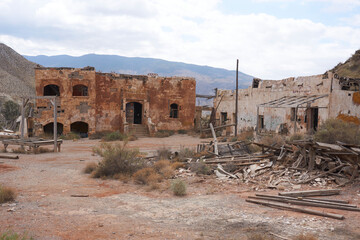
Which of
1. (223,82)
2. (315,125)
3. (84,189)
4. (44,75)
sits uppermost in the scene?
(223,82)

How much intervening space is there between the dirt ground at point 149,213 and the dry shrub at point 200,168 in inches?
25.2

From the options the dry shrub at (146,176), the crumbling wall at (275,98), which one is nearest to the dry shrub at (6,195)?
the dry shrub at (146,176)

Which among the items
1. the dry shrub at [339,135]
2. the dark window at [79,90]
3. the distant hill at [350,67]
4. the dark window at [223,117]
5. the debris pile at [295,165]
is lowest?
the debris pile at [295,165]

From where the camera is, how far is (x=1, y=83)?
49.1 metres

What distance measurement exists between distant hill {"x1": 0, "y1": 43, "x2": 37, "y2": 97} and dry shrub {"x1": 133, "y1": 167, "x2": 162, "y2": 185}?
41084mm

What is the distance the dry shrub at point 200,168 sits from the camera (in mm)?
10570

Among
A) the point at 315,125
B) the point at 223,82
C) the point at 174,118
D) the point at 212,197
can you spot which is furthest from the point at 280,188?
the point at 223,82

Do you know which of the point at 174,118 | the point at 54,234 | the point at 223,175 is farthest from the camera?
the point at 174,118

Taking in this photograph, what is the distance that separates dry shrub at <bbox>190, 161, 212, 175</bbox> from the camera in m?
10.6

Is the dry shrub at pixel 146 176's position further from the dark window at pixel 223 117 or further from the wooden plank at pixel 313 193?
the dark window at pixel 223 117

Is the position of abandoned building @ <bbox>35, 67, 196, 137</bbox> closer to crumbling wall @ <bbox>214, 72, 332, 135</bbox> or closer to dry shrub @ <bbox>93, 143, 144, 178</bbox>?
crumbling wall @ <bbox>214, 72, 332, 135</bbox>

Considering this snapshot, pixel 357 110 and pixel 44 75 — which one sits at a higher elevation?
pixel 44 75

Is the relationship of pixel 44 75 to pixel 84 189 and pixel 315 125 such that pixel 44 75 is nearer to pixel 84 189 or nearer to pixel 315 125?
pixel 84 189

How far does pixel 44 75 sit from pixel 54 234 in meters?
20.9
